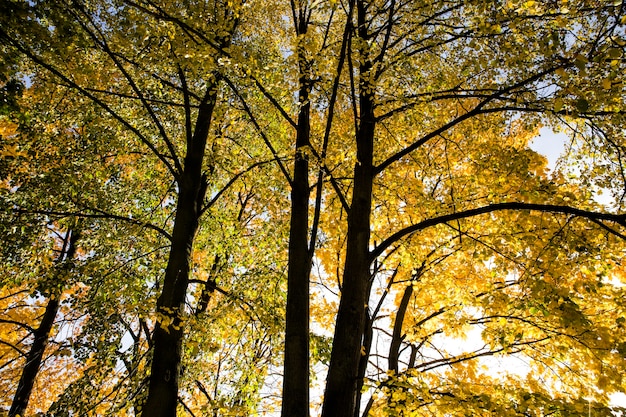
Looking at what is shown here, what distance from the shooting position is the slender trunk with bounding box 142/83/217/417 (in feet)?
15.8

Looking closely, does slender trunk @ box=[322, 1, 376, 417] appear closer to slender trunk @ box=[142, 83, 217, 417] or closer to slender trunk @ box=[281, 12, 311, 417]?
slender trunk @ box=[281, 12, 311, 417]

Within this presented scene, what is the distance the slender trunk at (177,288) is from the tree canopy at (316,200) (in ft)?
0.10

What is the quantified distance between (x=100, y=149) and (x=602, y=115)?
24.6 feet

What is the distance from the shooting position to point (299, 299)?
4.52 meters

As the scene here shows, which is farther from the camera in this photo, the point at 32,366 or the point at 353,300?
the point at 32,366

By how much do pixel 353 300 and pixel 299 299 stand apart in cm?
61

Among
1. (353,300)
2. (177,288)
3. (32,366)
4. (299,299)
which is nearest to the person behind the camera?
(353,300)

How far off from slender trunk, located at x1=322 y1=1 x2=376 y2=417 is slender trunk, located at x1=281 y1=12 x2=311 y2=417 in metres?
0.28

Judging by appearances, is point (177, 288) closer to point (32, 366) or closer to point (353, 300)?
point (353, 300)

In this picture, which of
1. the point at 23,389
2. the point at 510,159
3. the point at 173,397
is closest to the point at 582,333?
the point at 510,159

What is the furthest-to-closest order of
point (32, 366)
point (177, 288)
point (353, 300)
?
point (32, 366) → point (177, 288) → point (353, 300)

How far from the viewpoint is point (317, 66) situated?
520cm

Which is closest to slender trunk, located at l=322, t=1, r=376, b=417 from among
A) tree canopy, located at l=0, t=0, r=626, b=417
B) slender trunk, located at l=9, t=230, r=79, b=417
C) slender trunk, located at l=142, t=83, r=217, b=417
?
tree canopy, located at l=0, t=0, r=626, b=417

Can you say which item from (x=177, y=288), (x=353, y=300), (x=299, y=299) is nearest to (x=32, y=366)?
(x=177, y=288)
